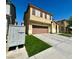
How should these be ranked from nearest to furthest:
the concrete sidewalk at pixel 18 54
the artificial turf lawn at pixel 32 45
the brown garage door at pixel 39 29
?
the concrete sidewalk at pixel 18 54
the artificial turf lawn at pixel 32 45
the brown garage door at pixel 39 29

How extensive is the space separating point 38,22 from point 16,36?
A: 463 mm

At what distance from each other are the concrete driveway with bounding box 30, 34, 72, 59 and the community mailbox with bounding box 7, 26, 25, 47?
0.24 metres

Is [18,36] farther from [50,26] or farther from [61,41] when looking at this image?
[61,41]

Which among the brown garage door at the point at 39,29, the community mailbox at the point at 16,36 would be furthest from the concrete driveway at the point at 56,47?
the community mailbox at the point at 16,36

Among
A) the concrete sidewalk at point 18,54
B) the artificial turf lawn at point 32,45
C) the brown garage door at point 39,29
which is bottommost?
the concrete sidewalk at point 18,54

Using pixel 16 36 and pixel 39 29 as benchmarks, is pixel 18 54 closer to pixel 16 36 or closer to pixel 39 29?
pixel 16 36

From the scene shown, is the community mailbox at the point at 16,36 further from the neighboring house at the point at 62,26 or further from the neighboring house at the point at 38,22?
the neighboring house at the point at 62,26

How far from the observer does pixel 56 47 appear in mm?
1827

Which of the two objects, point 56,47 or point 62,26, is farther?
point 56,47

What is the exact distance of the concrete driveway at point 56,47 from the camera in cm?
144

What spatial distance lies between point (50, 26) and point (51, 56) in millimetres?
515

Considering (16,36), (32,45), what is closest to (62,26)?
(32,45)

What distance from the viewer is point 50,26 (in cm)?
171

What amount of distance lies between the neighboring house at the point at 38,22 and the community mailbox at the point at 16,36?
0.10 m
